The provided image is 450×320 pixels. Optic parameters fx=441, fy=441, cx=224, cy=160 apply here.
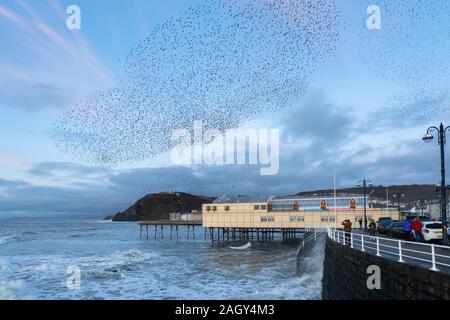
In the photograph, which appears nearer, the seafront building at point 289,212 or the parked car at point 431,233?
the parked car at point 431,233

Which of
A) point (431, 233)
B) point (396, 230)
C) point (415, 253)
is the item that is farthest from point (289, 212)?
point (415, 253)

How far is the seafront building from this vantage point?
7494cm

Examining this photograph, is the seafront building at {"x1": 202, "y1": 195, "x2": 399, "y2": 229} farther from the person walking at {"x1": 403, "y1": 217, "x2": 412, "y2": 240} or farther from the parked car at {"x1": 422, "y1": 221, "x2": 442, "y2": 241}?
the parked car at {"x1": 422, "y1": 221, "x2": 442, "y2": 241}

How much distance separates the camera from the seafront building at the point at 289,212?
246 feet

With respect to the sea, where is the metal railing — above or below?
above

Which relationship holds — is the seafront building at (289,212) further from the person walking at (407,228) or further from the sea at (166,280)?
the person walking at (407,228)

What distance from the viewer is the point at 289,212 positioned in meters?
82.2
